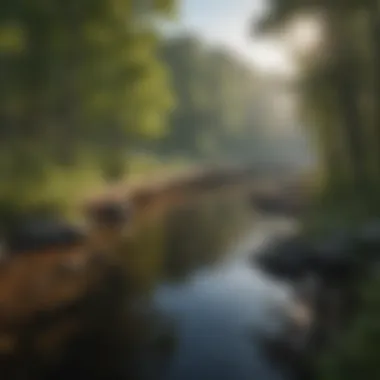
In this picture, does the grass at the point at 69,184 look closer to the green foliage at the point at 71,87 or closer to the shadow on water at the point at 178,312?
the green foliage at the point at 71,87

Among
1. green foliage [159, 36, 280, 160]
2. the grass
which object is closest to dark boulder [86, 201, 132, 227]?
the grass

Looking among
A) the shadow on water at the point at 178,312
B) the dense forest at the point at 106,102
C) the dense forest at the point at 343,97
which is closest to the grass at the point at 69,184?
the dense forest at the point at 106,102

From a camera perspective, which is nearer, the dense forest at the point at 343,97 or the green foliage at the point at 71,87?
the dense forest at the point at 343,97

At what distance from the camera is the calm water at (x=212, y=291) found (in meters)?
1.42

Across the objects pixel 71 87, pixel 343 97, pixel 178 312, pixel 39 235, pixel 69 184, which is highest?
pixel 71 87

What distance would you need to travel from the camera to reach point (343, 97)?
158 cm

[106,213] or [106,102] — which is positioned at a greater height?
[106,102]

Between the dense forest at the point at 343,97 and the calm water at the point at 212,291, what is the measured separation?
177mm

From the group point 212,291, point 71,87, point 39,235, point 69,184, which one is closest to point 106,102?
point 71,87

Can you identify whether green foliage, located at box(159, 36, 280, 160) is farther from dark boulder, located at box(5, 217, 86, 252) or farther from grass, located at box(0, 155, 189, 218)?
dark boulder, located at box(5, 217, 86, 252)

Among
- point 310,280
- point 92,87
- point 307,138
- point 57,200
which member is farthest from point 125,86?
point 310,280

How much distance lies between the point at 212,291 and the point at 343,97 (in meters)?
0.60

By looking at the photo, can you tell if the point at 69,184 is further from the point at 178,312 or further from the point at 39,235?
the point at 178,312

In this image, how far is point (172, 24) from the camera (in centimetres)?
156
